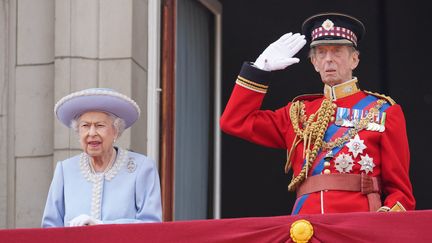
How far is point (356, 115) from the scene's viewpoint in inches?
268

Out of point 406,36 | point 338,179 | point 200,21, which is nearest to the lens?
point 338,179

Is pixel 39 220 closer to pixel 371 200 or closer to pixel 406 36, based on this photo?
pixel 371 200

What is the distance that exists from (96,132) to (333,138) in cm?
114

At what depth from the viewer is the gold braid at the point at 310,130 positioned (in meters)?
6.72

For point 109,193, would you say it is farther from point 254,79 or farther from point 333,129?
point 333,129

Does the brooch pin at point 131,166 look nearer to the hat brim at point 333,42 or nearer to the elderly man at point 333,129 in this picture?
the elderly man at point 333,129

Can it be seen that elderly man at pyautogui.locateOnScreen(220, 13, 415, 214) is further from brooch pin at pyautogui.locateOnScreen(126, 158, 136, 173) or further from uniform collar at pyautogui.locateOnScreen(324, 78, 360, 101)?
brooch pin at pyautogui.locateOnScreen(126, 158, 136, 173)

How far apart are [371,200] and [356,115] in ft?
1.55

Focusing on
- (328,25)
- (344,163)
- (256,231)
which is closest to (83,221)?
(256,231)

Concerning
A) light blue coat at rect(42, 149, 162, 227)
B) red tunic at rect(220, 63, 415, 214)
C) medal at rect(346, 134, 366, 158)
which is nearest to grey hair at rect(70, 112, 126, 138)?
light blue coat at rect(42, 149, 162, 227)

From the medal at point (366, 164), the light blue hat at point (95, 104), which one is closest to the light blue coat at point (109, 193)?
the light blue hat at point (95, 104)

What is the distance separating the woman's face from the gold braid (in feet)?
2.93

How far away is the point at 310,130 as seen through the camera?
677 cm

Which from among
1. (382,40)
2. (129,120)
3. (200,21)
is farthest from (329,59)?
(382,40)
